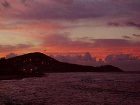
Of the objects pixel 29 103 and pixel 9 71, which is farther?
pixel 9 71

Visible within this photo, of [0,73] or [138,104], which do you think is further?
[0,73]

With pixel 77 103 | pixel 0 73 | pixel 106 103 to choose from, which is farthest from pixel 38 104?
pixel 0 73

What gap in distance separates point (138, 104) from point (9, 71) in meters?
151

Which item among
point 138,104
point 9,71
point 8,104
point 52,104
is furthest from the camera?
point 9,71

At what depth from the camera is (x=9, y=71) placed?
197 m

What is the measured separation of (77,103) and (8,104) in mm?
11216

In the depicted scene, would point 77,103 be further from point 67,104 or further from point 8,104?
point 8,104

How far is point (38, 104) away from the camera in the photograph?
4875 cm

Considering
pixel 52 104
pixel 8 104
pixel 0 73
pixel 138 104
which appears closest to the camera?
pixel 8 104

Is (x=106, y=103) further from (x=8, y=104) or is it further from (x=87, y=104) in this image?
(x=8, y=104)

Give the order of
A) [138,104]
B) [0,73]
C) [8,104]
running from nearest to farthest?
[8,104] < [138,104] < [0,73]

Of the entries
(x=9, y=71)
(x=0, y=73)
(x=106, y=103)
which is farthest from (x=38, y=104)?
(x=9, y=71)

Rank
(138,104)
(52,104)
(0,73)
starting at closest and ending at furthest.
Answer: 1. (52,104)
2. (138,104)
3. (0,73)

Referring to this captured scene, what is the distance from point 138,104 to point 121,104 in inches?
123
